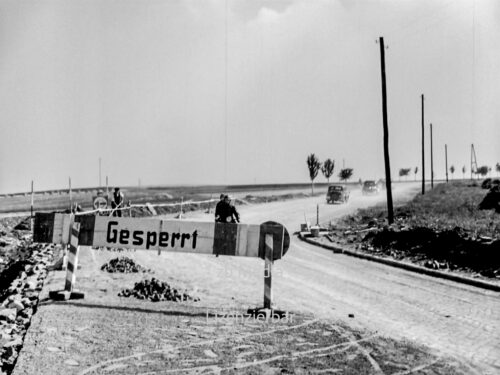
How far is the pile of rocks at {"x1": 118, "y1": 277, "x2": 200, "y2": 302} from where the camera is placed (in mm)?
9086

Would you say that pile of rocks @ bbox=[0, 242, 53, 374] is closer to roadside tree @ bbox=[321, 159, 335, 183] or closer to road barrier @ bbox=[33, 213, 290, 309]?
road barrier @ bbox=[33, 213, 290, 309]

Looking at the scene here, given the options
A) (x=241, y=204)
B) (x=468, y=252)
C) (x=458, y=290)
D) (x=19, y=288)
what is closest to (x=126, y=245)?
(x=19, y=288)

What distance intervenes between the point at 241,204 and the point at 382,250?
102 feet

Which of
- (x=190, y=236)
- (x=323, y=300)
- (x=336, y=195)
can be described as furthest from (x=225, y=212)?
(x=336, y=195)

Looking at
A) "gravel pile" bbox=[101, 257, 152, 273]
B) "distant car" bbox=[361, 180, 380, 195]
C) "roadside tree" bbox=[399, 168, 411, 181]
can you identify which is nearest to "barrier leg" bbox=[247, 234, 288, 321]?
"gravel pile" bbox=[101, 257, 152, 273]

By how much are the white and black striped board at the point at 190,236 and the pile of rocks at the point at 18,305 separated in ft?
5.28

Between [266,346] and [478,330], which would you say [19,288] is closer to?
[266,346]

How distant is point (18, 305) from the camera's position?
29.6 feet

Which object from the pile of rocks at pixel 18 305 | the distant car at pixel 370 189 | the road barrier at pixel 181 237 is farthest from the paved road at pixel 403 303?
the distant car at pixel 370 189

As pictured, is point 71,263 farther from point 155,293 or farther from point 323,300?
point 323,300

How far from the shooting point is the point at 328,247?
Result: 18.7 meters

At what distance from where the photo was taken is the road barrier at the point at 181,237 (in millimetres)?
8484

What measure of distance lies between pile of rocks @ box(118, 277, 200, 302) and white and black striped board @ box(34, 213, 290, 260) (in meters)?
1.03

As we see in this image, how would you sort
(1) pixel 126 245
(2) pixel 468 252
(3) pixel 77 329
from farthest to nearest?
1. (2) pixel 468 252
2. (1) pixel 126 245
3. (3) pixel 77 329
